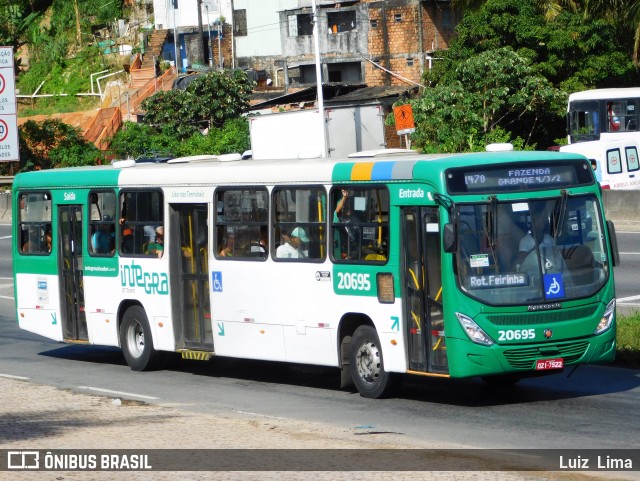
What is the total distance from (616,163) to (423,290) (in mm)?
26500

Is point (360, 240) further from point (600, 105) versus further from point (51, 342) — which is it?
point (600, 105)

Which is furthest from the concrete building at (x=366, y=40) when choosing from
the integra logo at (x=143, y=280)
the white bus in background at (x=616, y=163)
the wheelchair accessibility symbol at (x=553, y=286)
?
the wheelchair accessibility symbol at (x=553, y=286)

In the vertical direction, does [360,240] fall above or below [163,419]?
above

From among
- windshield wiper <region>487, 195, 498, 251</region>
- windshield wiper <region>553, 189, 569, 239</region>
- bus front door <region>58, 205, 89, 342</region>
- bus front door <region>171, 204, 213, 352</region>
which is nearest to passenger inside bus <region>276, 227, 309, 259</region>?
bus front door <region>171, 204, 213, 352</region>

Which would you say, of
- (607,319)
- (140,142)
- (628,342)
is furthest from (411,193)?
(140,142)

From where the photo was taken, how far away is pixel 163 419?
12.7 metres

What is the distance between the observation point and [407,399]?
46.4 ft

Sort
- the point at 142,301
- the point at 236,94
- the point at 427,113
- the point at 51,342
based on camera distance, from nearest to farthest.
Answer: the point at 142,301, the point at 51,342, the point at 427,113, the point at 236,94

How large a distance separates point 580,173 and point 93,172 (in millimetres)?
7999

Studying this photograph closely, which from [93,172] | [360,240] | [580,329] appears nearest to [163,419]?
[360,240]

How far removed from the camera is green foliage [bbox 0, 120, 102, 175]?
55.0m

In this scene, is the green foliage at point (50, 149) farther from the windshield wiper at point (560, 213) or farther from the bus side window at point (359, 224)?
the windshield wiper at point (560, 213)

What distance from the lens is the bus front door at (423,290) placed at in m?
13.2

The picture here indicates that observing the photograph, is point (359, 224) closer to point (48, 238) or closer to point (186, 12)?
point (48, 238)
